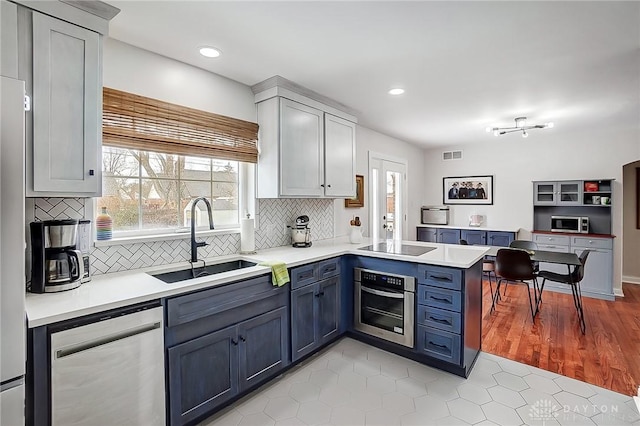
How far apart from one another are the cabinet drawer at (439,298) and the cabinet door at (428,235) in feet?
11.7

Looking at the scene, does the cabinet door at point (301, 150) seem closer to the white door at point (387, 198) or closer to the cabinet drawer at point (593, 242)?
the white door at point (387, 198)

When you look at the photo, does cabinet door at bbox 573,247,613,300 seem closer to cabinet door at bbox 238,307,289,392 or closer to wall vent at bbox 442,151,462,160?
wall vent at bbox 442,151,462,160

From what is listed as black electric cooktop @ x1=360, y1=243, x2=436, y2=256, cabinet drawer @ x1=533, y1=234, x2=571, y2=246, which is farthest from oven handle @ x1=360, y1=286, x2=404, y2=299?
cabinet drawer @ x1=533, y1=234, x2=571, y2=246

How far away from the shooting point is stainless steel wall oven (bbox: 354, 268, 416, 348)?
2.64m

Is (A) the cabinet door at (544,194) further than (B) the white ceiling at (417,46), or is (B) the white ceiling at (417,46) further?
(A) the cabinet door at (544,194)

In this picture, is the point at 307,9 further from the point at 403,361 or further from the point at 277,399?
the point at 403,361

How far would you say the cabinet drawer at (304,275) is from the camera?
8.03 feet

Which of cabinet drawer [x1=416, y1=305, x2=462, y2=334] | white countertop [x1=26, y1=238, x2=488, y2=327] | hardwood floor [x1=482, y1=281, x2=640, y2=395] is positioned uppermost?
white countertop [x1=26, y1=238, x2=488, y2=327]

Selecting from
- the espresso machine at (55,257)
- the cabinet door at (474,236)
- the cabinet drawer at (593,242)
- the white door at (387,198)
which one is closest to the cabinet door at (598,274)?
the cabinet drawer at (593,242)

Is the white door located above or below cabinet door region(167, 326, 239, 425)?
above

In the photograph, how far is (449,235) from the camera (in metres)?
5.78

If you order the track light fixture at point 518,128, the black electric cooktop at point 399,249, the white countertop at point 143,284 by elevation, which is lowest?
the white countertop at point 143,284

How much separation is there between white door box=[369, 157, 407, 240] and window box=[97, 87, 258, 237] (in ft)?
7.65

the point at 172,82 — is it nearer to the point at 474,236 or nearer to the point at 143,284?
the point at 143,284
